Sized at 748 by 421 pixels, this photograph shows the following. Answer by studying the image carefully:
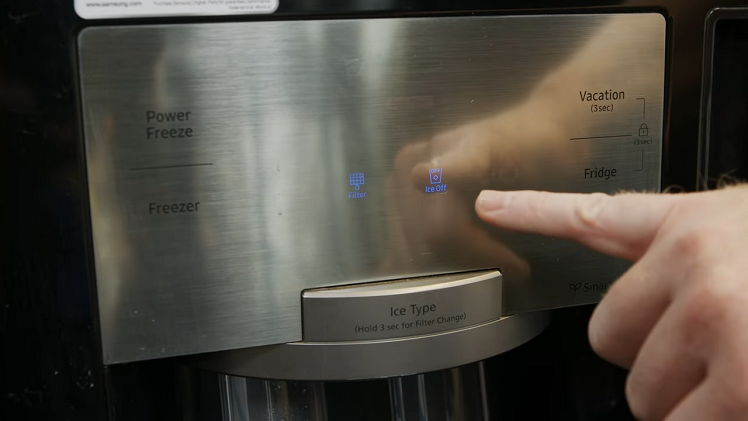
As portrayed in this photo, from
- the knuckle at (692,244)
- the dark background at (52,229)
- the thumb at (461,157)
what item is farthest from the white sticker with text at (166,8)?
the knuckle at (692,244)

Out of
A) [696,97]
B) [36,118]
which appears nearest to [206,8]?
[36,118]

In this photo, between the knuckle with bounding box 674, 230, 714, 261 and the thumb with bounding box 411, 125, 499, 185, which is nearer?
the knuckle with bounding box 674, 230, 714, 261

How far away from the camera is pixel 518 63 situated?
421mm

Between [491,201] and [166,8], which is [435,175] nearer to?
[491,201]

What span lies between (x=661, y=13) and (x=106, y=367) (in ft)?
1.38

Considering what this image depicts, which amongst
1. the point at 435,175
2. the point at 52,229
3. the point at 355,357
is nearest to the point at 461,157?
the point at 435,175

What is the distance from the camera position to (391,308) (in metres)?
0.40

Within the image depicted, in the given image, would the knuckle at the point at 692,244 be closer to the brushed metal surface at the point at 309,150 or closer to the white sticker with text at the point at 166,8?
the brushed metal surface at the point at 309,150

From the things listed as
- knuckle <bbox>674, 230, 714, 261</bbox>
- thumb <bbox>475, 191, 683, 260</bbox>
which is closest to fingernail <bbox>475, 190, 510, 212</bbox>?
thumb <bbox>475, 191, 683, 260</bbox>

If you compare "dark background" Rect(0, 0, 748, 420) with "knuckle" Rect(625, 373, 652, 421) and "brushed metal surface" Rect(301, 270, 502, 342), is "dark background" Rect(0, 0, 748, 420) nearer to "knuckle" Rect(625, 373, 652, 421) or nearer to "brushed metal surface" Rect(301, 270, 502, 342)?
"brushed metal surface" Rect(301, 270, 502, 342)

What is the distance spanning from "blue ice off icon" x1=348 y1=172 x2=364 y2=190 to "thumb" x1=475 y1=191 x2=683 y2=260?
0.08m

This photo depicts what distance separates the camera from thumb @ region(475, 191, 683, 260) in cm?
34

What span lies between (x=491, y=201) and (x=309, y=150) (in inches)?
4.5

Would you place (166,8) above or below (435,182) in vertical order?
above
